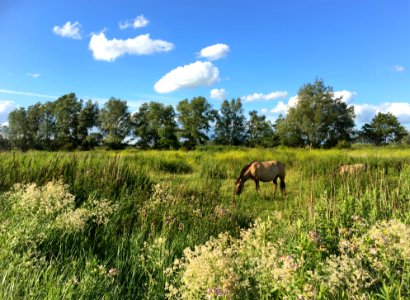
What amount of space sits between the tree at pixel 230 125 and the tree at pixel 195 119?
17.1ft

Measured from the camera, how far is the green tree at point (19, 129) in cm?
6081

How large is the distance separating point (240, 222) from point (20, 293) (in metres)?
4.97

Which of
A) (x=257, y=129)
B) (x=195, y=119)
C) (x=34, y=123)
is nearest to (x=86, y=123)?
(x=34, y=123)

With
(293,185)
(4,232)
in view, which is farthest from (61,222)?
(293,185)

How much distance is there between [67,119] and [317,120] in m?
43.6

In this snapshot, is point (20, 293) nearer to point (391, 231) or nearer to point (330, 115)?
point (391, 231)

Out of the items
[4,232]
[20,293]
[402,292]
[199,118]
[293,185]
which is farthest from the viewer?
[199,118]

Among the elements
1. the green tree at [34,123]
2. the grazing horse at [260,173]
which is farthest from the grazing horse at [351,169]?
the green tree at [34,123]

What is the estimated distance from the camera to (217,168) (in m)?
19.2

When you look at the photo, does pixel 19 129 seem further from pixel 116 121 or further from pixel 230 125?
pixel 230 125

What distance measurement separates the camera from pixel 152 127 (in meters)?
58.8

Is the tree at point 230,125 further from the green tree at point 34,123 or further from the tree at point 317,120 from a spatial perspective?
the green tree at point 34,123

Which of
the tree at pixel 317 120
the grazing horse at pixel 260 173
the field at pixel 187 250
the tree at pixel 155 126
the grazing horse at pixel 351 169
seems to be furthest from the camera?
the tree at pixel 155 126

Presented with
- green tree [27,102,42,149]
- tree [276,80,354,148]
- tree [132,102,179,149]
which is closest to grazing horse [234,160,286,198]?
tree [276,80,354,148]
